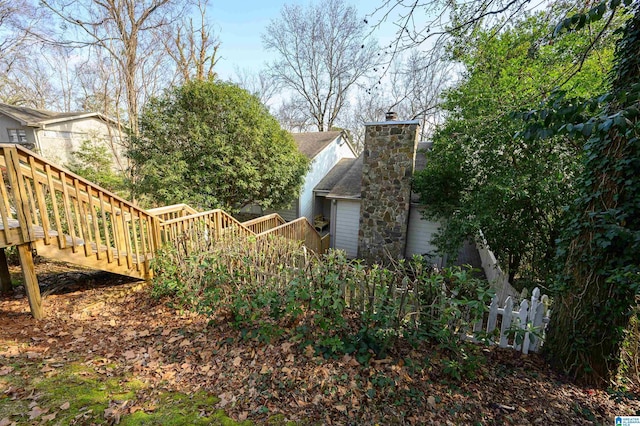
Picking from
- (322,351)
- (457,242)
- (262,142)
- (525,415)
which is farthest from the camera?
(262,142)

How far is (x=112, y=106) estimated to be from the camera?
530 inches

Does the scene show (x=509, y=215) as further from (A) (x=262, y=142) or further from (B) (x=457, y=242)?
(A) (x=262, y=142)

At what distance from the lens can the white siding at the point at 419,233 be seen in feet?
28.8

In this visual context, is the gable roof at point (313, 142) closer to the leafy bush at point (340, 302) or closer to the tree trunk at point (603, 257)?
the leafy bush at point (340, 302)

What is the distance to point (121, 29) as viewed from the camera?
35.5 ft

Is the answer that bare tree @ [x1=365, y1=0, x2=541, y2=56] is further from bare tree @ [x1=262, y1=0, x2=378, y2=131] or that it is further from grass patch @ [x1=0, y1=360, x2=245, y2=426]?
bare tree @ [x1=262, y1=0, x2=378, y2=131]

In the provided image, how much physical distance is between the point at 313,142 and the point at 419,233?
7.84m

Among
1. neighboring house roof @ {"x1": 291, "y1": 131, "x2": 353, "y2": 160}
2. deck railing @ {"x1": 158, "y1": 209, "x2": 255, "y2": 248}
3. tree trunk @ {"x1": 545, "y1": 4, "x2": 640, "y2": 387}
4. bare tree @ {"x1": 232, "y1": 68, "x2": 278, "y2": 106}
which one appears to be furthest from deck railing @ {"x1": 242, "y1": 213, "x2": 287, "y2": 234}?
bare tree @ {"x1": 232, "y1": 68, "x2": 278, "y2": 106}

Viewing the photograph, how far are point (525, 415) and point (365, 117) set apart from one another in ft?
75.6

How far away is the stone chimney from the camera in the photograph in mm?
8094

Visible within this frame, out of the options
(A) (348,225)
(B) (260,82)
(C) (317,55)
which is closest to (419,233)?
(A) (348,225)

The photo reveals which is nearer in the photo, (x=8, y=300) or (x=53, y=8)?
(x=8, y=300)

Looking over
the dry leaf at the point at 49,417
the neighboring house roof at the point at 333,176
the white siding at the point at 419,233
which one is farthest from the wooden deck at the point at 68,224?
the neighboring house roof at the point at 333,176

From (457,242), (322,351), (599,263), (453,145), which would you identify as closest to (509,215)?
(457,242)
